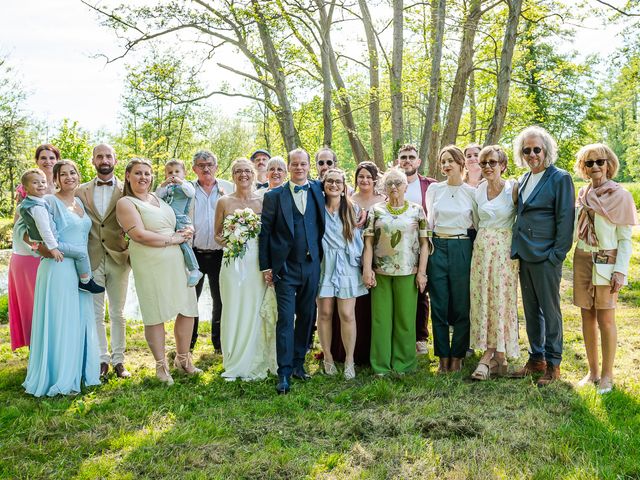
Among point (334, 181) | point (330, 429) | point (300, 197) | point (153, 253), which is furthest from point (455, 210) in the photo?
point (153, 253)

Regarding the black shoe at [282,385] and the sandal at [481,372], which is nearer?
the black shoe at [282,385]

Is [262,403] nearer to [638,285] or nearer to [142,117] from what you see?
[638,285]

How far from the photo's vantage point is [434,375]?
5695 mm

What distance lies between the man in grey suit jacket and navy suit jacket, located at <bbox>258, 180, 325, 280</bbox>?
1.96m

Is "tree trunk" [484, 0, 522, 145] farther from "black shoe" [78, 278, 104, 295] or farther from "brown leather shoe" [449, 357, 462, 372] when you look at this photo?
"black shoe" [78, 278, 104, 295]

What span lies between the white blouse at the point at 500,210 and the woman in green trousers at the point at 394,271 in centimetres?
61

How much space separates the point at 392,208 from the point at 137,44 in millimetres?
9170

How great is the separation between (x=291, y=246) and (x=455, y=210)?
5.54ft

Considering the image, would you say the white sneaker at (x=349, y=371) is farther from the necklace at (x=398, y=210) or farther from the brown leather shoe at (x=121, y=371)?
the brown leather shoe at (x=121, y=371)

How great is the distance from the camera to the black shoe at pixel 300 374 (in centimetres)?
568

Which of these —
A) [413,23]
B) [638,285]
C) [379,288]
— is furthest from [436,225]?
[413,23]

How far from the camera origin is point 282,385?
532 cm

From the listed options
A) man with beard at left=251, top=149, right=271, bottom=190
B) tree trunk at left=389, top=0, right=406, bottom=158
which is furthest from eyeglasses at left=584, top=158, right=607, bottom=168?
tree trunk at left=389, top=0, right=406, bottom=158

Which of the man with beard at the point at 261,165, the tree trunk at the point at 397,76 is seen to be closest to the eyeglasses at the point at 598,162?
the man with beard at the point at 261,165
